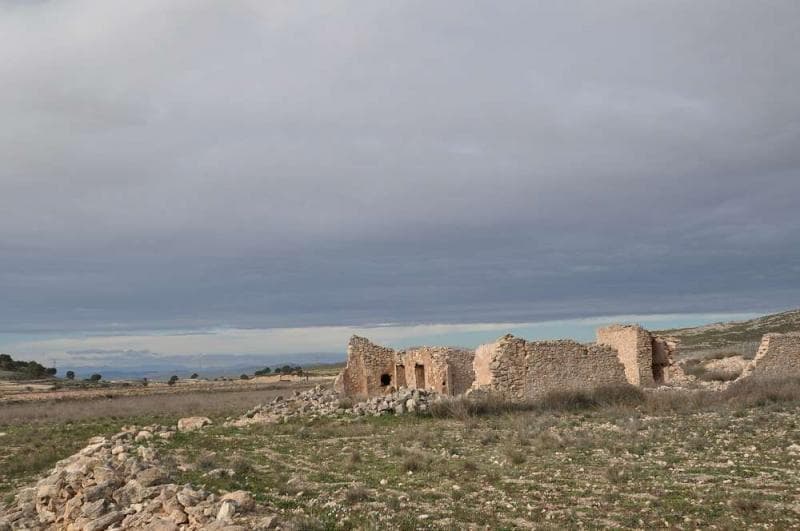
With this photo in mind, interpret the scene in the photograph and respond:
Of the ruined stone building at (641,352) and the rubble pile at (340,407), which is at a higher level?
the ruined stone building at (641,352)

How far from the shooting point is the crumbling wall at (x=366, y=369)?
29.9 metres

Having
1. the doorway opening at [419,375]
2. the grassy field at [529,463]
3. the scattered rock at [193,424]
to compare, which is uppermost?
the doorway opening at [419,375]

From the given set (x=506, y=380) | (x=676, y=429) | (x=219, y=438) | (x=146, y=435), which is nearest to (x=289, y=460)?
(x=219, y=438)

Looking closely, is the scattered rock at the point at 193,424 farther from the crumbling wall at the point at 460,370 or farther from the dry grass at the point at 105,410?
the crumbling wall at the point at 460,370

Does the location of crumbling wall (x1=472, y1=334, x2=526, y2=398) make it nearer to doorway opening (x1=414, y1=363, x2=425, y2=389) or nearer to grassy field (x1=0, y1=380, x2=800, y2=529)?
grassy field (x1=0, y1=380, x2=800, y2=529)

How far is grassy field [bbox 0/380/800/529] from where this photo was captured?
919 cm

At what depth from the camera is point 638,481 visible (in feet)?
35.3

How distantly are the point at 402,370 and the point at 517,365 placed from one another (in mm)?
8705

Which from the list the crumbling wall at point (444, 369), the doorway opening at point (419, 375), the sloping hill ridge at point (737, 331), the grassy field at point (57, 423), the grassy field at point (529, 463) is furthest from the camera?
the sloping hill ridge at point (737, 331)

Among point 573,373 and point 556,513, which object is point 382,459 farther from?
point 573,373

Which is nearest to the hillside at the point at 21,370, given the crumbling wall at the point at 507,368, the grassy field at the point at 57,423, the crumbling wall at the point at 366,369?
the grassy field at the point at 57,423

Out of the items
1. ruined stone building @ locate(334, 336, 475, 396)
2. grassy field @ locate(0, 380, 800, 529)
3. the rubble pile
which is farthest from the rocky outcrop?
ruined stone building @ locate(334, 336, 475, 396)

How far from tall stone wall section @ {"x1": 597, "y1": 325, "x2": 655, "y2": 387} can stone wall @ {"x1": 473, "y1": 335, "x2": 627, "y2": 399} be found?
45.8 inches

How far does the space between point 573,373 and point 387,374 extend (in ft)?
31.8
